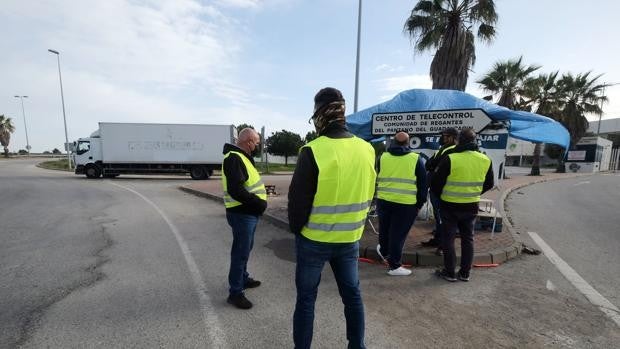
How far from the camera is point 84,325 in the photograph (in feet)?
9.71

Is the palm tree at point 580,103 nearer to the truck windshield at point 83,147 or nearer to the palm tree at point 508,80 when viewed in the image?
the palm tree at point 508,80

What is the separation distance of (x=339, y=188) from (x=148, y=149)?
2101 centimetres

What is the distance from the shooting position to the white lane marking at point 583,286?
340 centimetres

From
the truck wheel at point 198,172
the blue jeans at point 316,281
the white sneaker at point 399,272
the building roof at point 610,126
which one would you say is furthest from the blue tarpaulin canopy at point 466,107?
the building roof at point 610,126

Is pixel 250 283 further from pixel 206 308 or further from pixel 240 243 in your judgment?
pixel 240 243

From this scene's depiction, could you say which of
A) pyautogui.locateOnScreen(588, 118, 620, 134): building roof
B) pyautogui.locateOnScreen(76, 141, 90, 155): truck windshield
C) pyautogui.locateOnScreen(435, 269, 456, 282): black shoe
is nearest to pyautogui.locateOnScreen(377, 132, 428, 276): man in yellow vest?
pyautogui.locateOnScreen(435, 269, 456, 282): black shoe

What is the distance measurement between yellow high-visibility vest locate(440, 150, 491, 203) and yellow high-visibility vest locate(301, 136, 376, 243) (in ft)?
7.44

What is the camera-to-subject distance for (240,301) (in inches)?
132

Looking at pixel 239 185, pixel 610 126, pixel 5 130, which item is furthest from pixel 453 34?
pixel 5 130

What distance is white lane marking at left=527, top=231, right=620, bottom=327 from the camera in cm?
340

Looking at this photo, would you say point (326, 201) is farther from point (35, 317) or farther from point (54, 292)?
point (54, 292)

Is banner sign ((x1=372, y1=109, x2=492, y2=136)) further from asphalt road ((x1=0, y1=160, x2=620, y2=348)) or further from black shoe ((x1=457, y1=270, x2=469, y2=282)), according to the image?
black shoe ((x1=457, y1=270, x2=469, y2=282))

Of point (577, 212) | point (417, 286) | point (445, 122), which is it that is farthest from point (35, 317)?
point (577, 212)

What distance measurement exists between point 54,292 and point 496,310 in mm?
4851
